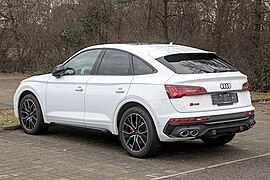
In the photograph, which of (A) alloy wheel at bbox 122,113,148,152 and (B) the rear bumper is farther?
(A) alloy wheel at bbox 122,113,148,152

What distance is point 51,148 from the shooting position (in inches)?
336

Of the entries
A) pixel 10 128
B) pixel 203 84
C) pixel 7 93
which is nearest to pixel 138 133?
pixel 203 84

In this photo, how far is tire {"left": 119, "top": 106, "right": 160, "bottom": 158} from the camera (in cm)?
759

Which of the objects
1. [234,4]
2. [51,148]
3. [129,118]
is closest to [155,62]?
[129,118]

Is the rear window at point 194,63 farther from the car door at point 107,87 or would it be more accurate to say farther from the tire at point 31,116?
the tire at point 31,116

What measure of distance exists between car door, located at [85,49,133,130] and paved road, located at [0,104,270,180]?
52cm

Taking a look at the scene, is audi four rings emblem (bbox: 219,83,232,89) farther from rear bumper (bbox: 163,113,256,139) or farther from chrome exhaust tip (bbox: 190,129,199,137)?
chrome exhaust tip (bbox: 190,129,199,137)

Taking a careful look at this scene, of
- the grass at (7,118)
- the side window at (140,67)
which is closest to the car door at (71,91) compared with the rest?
the side window at (140,67)

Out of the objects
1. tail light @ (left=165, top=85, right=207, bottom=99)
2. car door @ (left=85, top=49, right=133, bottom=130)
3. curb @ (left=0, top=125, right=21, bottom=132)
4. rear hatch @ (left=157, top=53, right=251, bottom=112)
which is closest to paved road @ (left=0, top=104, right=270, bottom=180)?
curb @ (left=0, top=125, right=21, bottom=132)

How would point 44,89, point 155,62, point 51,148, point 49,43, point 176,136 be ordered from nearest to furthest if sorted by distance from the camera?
point 176,136
point 155,62
point 51,148
point 44,89
point 49,43

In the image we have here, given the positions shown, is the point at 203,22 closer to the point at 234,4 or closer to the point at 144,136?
the point at 234,4

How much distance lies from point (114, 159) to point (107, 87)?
3.81ft

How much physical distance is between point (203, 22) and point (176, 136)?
13.2 metres

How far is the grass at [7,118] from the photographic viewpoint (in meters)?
10.5
